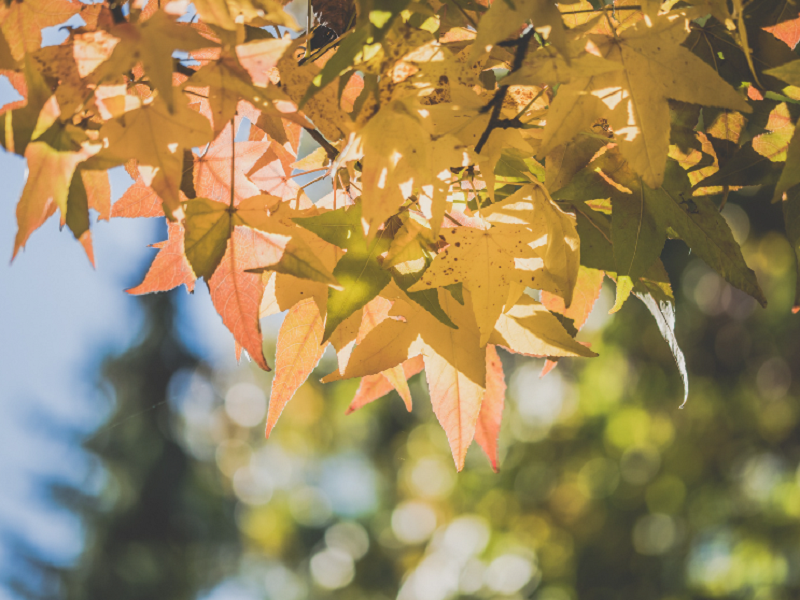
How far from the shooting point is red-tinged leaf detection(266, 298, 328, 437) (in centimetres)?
44

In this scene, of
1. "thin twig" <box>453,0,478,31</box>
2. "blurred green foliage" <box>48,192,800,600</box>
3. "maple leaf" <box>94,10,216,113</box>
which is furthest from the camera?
"blurred green foliage" <box>48,192,800,600</box>

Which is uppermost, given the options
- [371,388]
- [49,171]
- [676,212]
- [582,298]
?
[49,171]

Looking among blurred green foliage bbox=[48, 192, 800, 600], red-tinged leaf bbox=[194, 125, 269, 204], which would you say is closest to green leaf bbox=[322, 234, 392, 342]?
red-tinged leaf bbox=[194, 125, 269, 204]

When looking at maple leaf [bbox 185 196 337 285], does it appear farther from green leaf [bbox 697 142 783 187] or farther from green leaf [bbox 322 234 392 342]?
green leaf [bbox 697 142 783 187]

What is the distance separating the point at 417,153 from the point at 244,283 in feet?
0.49

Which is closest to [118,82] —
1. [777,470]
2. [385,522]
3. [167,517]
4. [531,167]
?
[531,167]

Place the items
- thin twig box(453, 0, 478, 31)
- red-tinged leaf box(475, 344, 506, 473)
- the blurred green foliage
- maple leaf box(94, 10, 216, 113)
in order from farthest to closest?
the blurred green foliage, red-tinged leaf box(475, 344, 506, 473), thin twig box(453, 0, 478, 31), maple leaf box(94, 10, 216, 113)

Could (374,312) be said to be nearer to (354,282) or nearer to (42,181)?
(354,282)

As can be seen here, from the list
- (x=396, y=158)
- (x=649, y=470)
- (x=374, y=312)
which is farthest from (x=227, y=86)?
(x=649, y=470)

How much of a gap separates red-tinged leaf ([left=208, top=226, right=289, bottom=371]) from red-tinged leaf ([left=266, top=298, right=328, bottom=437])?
6cm

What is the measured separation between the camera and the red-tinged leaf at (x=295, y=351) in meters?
0.44

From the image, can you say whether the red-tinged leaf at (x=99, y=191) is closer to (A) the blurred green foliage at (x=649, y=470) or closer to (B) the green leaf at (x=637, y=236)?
(B) the green leaf at (x=637, y=236)

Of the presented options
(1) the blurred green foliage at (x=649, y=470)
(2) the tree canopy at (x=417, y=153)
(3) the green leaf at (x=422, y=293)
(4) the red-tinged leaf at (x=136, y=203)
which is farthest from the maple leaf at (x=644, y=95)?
(1) the blurred green foliage at (x=649, y=470)

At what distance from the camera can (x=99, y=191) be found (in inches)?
15.0
